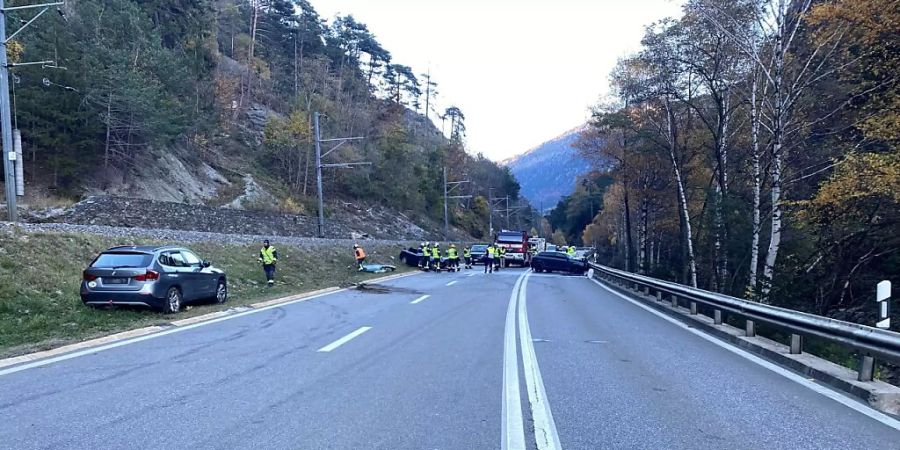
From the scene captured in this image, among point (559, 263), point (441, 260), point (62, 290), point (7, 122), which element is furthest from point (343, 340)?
point (559, 263)

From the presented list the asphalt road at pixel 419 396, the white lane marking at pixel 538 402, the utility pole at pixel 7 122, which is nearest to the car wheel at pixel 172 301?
the asphalt road at pixel 419 396

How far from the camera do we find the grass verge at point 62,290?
11.0 m

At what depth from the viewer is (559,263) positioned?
131 ft

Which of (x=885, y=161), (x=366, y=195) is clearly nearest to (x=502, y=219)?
(x=366, y=195)

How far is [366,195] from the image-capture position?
6544 centimetres

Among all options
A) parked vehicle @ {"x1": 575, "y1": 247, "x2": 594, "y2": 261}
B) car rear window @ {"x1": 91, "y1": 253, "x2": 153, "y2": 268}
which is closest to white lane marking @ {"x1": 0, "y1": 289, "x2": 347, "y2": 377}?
car rear window @ {"x1": 91, "y1": 253, "x2": 153, "y2": 268}

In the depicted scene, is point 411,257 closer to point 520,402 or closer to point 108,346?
point 108,346

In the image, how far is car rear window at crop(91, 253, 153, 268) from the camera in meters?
13.1

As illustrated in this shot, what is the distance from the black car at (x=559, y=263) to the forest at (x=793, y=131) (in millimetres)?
8651

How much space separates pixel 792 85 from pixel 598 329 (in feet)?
34.1

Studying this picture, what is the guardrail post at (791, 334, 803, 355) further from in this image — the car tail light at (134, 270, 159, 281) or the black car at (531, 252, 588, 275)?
the black car at (531, 252, 588, 275)

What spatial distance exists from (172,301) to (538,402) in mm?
10394

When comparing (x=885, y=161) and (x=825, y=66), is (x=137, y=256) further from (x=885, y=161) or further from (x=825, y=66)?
(x=825, y=66)

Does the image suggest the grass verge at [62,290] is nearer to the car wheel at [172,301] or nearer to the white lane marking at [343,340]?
the car wheel at [172,301]
